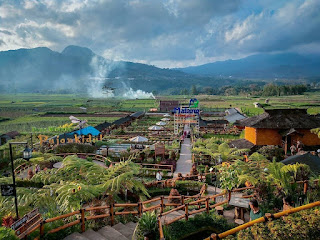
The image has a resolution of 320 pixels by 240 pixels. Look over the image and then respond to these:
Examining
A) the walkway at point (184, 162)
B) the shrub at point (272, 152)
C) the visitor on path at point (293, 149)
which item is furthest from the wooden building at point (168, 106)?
the visitor on path at point (293, 149)

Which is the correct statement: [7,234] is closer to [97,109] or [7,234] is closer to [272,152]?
[272,152]

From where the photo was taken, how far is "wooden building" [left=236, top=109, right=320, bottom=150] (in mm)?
20333

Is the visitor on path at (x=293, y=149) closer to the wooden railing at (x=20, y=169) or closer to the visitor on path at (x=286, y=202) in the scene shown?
the visitor on path at (x=286, y=202)

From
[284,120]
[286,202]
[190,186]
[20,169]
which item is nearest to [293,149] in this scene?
[284,120]

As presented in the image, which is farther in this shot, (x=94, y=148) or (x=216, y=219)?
(x=94, y=148)

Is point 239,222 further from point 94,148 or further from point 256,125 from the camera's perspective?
point 94,148

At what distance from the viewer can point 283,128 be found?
20609 millimetres

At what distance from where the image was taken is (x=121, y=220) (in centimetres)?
905

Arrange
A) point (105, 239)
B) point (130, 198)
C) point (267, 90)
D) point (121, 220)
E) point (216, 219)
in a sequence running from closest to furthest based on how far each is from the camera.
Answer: point (105, 239) < point (216, 219) < point (121, 220) < point (130, 198) < point (267, 90)

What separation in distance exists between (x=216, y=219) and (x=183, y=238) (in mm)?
1492

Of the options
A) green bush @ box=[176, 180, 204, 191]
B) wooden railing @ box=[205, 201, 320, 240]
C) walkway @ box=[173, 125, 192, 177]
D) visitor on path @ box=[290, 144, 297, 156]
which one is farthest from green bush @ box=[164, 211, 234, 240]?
visitor on path @ box=[290, 144, 297, 156]

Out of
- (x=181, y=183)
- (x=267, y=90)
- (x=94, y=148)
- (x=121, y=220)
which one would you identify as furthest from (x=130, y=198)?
(x=267, y=90)

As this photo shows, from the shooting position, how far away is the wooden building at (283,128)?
20333 millimetres

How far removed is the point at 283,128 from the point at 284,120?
823 millimetres
